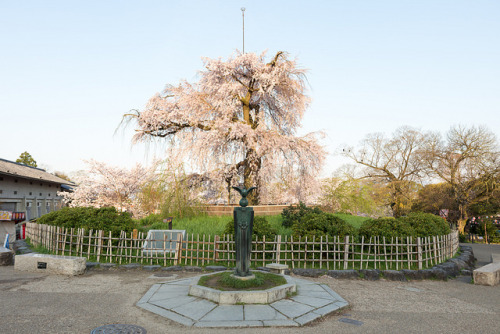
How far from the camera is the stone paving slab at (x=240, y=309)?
5648 millimetres

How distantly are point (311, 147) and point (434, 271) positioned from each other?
33.5 feet

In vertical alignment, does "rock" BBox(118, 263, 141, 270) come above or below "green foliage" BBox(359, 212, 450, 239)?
below

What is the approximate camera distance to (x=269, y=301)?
655cm

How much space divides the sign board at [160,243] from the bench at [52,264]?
1944 millimetres

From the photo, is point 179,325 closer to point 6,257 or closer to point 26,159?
point 6,257

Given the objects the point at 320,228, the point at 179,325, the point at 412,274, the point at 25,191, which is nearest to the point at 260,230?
the point at 320,228

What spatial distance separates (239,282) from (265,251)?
3222 mm

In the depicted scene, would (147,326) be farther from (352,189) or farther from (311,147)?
(352,189)

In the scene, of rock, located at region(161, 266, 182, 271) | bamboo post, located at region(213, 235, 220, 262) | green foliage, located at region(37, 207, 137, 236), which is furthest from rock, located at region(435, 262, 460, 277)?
green foliage, located at region(37, 207, 137, 236)

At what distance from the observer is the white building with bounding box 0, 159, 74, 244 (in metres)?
Result: 27.4

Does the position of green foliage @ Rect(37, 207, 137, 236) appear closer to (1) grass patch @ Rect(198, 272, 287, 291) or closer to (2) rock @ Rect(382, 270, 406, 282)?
(1) grass patch @ Rect(198, 272, 287, 291)

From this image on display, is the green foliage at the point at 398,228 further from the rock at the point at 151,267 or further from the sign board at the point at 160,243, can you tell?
the rock at the point at 151,267

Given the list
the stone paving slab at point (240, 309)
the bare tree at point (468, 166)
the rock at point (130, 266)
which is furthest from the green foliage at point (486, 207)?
the rock at point (130, 266)

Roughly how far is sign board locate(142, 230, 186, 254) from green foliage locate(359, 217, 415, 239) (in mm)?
6398
